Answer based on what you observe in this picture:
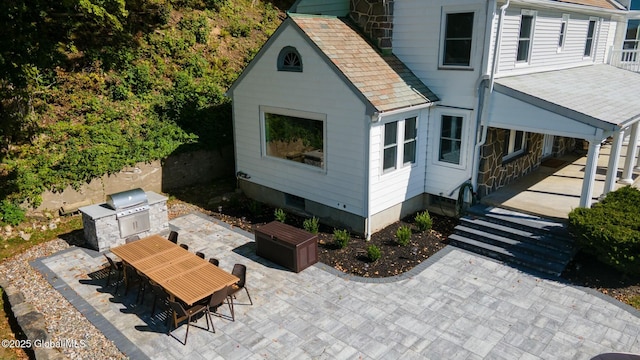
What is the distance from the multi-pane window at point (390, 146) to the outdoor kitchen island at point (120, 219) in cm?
662

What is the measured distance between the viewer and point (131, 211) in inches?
469

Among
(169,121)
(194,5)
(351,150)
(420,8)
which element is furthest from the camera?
(194,5)

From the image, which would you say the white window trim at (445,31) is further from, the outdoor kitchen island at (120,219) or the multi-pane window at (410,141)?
the outdoor kitchen island at (120,219)

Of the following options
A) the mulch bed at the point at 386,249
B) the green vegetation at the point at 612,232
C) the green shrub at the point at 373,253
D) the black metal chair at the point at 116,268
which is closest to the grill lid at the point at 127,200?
the black metal chair at the point at 116,268

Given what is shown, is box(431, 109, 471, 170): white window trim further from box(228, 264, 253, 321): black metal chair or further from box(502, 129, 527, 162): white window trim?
box(228, 264, 253, 321): black metal chair

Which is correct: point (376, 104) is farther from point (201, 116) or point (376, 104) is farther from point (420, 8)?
point (201, 116)

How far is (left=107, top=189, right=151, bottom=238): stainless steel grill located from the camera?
1182cm

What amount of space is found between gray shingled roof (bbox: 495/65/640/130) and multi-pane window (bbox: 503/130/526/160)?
6.40 feet

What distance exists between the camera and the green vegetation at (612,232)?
9766mm

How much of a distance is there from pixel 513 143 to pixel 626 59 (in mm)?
11137

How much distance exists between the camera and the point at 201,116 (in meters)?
17.1

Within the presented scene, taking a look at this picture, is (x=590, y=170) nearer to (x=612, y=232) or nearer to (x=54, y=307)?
(x=612, y=232)

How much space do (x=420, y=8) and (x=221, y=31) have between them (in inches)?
451

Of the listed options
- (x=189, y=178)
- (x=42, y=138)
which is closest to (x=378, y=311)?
(x=189, y=178)
